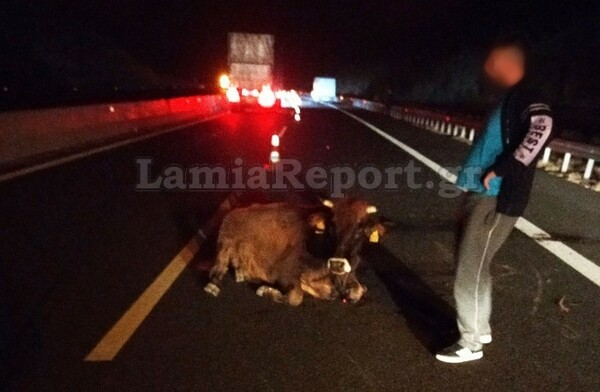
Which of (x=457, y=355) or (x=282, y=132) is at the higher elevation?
(x=457, y=355)

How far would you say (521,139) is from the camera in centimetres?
426

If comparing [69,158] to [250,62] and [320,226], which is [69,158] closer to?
[320,226]

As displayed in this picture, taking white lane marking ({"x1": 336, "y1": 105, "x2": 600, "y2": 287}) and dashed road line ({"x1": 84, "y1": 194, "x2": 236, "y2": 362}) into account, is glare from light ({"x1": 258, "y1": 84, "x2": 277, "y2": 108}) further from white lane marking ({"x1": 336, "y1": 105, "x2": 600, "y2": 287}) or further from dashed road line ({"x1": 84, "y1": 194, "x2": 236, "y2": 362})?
dashed road line ({"x1": 84, "y1": 194, "x2": 236, "y2": 362})

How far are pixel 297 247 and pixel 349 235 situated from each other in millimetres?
467

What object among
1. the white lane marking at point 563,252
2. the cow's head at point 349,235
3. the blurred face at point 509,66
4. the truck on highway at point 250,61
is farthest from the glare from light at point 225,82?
the blurred face at point 509,66

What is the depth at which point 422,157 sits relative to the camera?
18.4m

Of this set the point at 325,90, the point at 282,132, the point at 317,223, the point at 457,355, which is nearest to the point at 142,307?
the point at 317,223

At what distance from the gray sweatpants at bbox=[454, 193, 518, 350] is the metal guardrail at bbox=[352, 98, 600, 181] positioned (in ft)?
2.88

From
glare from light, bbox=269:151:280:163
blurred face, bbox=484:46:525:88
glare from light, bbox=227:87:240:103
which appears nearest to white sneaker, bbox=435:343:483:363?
blurred face, bbox=484:46:525:88

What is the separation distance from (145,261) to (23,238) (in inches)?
72.4

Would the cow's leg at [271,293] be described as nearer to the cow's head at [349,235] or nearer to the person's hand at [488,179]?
the cow's head at [349,235]

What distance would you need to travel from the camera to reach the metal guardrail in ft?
47.9

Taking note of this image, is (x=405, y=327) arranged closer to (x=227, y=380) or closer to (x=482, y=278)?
(x=482, y=278)

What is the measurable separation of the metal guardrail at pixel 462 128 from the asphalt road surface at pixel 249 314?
5.68 ft
